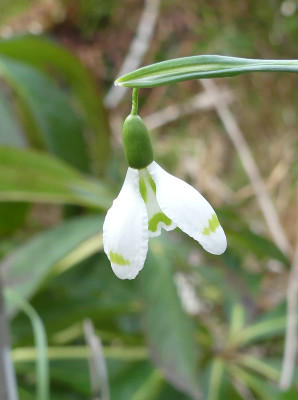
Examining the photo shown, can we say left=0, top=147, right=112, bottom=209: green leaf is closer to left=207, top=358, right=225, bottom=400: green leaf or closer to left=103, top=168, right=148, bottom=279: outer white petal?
left=207, top=358, right=225, bottom=400: green leaf

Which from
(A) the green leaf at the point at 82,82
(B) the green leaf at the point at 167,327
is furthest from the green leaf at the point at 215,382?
(A) the green leaf at the point at 82,82

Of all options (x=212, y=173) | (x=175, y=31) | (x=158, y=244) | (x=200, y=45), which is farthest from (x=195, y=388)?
(x=175, y=31)

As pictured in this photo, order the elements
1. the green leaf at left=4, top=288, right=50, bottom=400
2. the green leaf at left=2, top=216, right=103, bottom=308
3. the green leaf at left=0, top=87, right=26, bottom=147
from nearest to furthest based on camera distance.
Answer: the green leaf at left=4, top=288, right=50, bottom=400 < the green leaf at left=2, top=216, right=103, bottom=308 < the green leaf at left=0, top=87, right=26, bottom=147

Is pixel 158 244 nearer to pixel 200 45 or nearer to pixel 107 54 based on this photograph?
pixel 200 45

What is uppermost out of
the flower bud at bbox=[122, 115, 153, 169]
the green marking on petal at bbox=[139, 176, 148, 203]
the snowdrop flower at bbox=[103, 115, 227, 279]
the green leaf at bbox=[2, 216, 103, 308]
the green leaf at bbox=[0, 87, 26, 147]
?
the green leaf at bbox=[0, 87, 26, 147]

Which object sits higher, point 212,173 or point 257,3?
point 257,3

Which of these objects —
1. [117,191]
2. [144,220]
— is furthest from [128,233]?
[117,191]

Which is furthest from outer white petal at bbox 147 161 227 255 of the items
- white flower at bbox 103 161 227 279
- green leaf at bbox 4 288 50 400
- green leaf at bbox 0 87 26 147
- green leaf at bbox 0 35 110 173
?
green leaf at bbox 0 35 110 173
